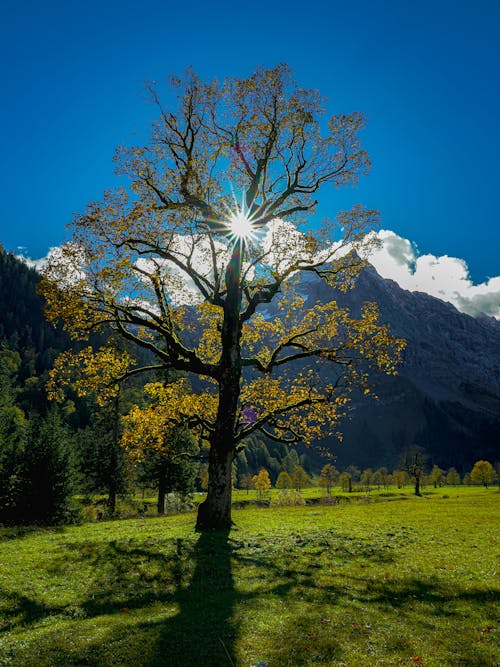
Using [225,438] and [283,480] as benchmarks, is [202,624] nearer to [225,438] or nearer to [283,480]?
[225,438]

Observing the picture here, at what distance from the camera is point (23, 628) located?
9.16 m

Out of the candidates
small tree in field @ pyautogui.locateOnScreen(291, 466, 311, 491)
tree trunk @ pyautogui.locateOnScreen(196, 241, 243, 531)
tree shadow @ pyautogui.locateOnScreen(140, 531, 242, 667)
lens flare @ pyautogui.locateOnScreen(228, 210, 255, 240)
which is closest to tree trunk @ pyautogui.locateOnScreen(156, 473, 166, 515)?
tree trunk @ pyautogui.locateOnScreen(196, 241, 243, 531)

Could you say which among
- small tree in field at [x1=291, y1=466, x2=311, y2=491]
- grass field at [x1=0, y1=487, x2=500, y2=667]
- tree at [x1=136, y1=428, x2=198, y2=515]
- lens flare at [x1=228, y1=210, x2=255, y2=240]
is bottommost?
small tree in field at [x1=291, y1=466, x2=311, y2=491]

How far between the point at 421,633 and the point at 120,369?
17.4m

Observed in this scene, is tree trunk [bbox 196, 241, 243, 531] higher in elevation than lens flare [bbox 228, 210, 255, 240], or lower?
lower

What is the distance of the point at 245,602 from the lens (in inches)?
413

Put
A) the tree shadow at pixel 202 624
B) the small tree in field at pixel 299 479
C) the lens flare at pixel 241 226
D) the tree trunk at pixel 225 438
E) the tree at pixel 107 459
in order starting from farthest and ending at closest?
1. the small tree in field at pixel 299 479
2. the tree at pixel 107 459
3. the lens flare at pixel 241 226
4. the tree trunk at pixel 225 438
5. the tree shadow at pixel 202 624

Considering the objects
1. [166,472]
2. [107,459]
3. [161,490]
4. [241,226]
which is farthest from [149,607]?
[161,490]

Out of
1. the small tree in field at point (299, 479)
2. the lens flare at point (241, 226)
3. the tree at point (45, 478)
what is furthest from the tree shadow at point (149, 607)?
the small tree in field at point (299, 479)

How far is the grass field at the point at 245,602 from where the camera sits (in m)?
7.64

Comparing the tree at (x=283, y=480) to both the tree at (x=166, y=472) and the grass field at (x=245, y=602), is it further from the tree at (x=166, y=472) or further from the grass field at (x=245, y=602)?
the grass field at (x=245, y=602)

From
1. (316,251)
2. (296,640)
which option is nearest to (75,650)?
(296,640)

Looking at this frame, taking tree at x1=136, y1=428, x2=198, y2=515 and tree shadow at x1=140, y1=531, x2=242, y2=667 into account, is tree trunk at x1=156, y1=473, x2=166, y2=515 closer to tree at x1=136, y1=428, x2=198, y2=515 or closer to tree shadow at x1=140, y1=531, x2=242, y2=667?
tree at x1=136, y1=428, x2=198, y2=515

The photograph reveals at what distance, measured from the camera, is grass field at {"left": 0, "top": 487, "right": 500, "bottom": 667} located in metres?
7.64
